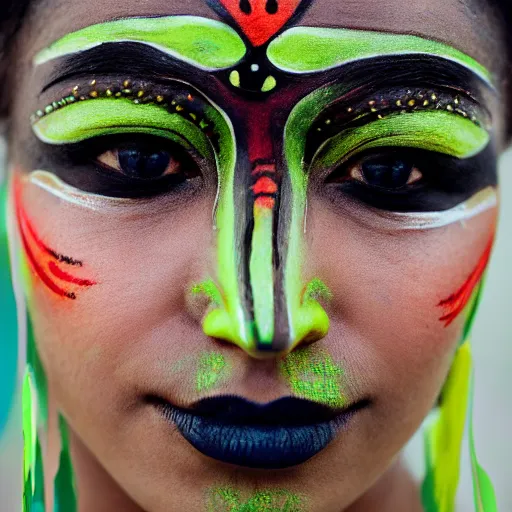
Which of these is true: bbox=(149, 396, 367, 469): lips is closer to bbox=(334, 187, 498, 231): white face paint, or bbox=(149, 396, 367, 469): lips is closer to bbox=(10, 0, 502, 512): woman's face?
bbox=(10, 0, 502, 512): woman's face

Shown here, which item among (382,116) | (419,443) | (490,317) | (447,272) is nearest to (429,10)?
(382,116)

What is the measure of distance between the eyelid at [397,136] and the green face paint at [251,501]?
51 centimetres

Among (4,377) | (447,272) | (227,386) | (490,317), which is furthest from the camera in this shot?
(490,317)

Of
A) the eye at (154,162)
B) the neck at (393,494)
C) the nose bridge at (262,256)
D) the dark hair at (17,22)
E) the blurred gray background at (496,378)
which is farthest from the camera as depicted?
the blurred gray background at (496,378)

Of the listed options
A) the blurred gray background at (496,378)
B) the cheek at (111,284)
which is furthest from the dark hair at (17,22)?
the blurred gray background at (496,378)

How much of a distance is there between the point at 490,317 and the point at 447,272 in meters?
Answer: 1.49

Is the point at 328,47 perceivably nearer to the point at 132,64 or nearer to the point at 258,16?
the point at 258,16

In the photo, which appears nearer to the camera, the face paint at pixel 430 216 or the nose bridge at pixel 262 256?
the nose bridge at pixel 262 256

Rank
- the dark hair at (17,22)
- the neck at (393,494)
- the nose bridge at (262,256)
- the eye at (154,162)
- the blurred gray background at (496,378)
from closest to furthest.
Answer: the nose bridge at (262,256) < the eye at (154,162) < the dark hair at (17,22) < the neck at (393,494) < the blurred gray background at (496,378)

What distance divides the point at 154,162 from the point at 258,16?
27cm

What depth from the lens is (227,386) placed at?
0.98 meters

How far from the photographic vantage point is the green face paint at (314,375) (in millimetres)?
986

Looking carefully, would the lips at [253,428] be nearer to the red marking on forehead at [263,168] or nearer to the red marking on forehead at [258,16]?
the red marking on forehead at [263,168]

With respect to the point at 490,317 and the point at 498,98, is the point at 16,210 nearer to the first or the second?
the point at 498,98
